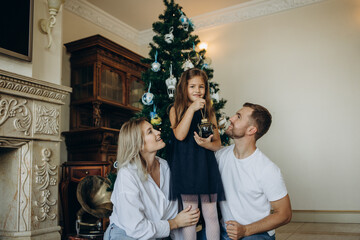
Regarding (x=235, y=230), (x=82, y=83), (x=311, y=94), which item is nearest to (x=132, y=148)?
(x=235, y=230)

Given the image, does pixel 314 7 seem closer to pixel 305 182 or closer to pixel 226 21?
pixel 226 21

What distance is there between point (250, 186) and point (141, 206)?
0.62 m

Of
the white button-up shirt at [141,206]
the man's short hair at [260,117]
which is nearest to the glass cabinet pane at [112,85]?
the white button-up shirt at [141,206]

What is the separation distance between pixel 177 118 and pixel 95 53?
3.12 meters

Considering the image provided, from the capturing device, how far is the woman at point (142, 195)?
5.44 ft

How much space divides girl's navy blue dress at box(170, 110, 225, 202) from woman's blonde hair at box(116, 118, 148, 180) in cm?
20

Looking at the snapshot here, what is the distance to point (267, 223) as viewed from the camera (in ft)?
5.53

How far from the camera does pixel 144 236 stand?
1644 mm

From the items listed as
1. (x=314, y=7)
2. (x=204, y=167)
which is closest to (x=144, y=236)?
(x=204, y=167)

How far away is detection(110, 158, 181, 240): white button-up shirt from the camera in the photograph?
5.40 ft

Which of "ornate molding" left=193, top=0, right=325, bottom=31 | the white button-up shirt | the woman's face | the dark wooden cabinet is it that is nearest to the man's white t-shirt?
the white button-up shirt

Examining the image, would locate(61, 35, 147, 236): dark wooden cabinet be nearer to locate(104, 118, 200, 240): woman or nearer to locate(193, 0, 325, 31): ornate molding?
locate(193, 0, 325, 31): ornate molding

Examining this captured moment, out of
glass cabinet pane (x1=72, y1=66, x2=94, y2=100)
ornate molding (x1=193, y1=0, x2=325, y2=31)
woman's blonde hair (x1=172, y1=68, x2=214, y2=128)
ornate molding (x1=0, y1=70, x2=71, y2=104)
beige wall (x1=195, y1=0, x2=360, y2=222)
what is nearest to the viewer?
woman's blonde hair (x1=172, y1=68, x2=214, y2=128)

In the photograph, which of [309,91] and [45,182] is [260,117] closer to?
[45,182]
